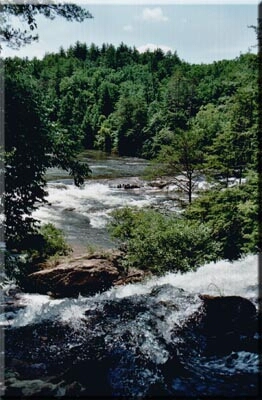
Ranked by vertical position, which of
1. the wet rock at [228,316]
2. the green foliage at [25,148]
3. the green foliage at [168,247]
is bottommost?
the wet rock at [228,316]

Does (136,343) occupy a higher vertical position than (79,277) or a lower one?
lower

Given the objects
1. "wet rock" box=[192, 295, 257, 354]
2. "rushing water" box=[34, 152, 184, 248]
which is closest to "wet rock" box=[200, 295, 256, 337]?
"wet rock" box=[192, 295, 257, 354]

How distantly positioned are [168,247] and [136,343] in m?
5.50

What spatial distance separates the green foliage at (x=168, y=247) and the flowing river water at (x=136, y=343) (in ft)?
1.42

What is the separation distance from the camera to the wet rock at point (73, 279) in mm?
12664

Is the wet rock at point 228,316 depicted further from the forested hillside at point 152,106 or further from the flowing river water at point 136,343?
the forested hillside at point 152,106

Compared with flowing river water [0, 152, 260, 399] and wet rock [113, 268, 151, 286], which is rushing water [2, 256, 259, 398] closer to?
flowing river water [0, 152, 260, 399]

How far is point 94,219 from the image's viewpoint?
22094 millimetres

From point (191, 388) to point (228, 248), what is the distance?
26.5ft

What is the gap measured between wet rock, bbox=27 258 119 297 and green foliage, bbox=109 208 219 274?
955 millimetres

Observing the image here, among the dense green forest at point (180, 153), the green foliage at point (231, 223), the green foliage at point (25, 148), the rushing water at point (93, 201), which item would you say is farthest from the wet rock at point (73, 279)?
the green foliage at point (25, 148)

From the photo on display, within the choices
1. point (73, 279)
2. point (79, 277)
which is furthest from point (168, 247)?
point (73, 279)

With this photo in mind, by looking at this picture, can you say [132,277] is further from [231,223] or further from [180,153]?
[180,153]

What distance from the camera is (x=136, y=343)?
8.30 meters
